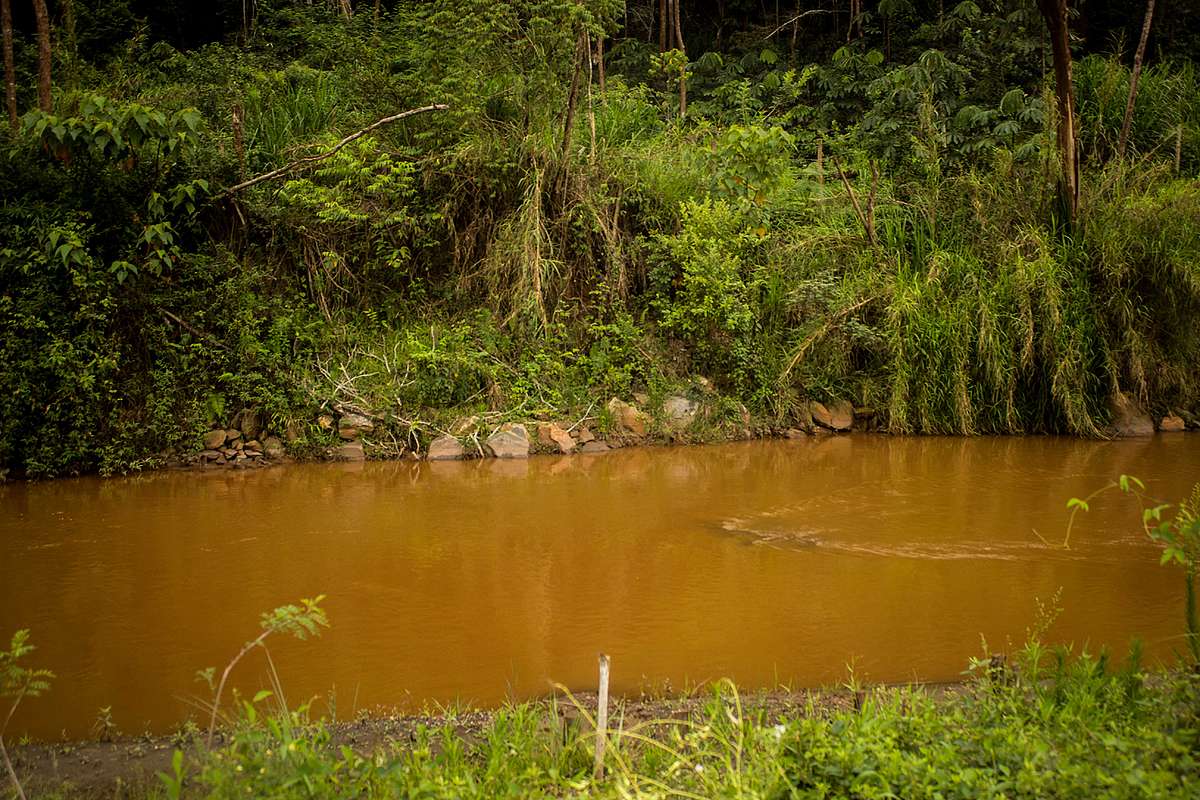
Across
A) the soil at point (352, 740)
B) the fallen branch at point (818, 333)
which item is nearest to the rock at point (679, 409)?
the fallen branch at point (818, 333)

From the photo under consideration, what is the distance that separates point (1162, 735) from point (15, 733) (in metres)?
3.36

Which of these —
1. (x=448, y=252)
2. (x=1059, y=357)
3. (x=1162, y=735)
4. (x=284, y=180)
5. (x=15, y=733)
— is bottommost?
(x=15, y=733)

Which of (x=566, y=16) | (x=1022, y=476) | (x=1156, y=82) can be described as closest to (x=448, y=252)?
(x=566, y=16)

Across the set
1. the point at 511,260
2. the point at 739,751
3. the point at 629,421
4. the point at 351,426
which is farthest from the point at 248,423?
the point at 739,751

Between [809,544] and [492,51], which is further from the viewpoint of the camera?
[492,51]

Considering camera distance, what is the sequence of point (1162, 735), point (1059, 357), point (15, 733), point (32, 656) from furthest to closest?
1. point (1059, 357)
2. point (32, 656)
3. point (15, 733)
4. point (1162, 735)

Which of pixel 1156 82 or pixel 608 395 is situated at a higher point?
pixel 1156 82

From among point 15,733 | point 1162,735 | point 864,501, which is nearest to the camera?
point 1162,735

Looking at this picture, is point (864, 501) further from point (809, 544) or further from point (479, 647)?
point (479, 647)

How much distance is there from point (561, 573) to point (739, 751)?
8.09 ft

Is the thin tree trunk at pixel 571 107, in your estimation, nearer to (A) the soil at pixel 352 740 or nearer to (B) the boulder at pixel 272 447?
(B) the boulder at pixel 272 447

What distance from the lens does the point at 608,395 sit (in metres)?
8.23

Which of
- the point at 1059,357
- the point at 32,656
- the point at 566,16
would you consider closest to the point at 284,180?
the point at 566,16

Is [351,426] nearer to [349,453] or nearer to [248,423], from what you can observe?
[349,453]
